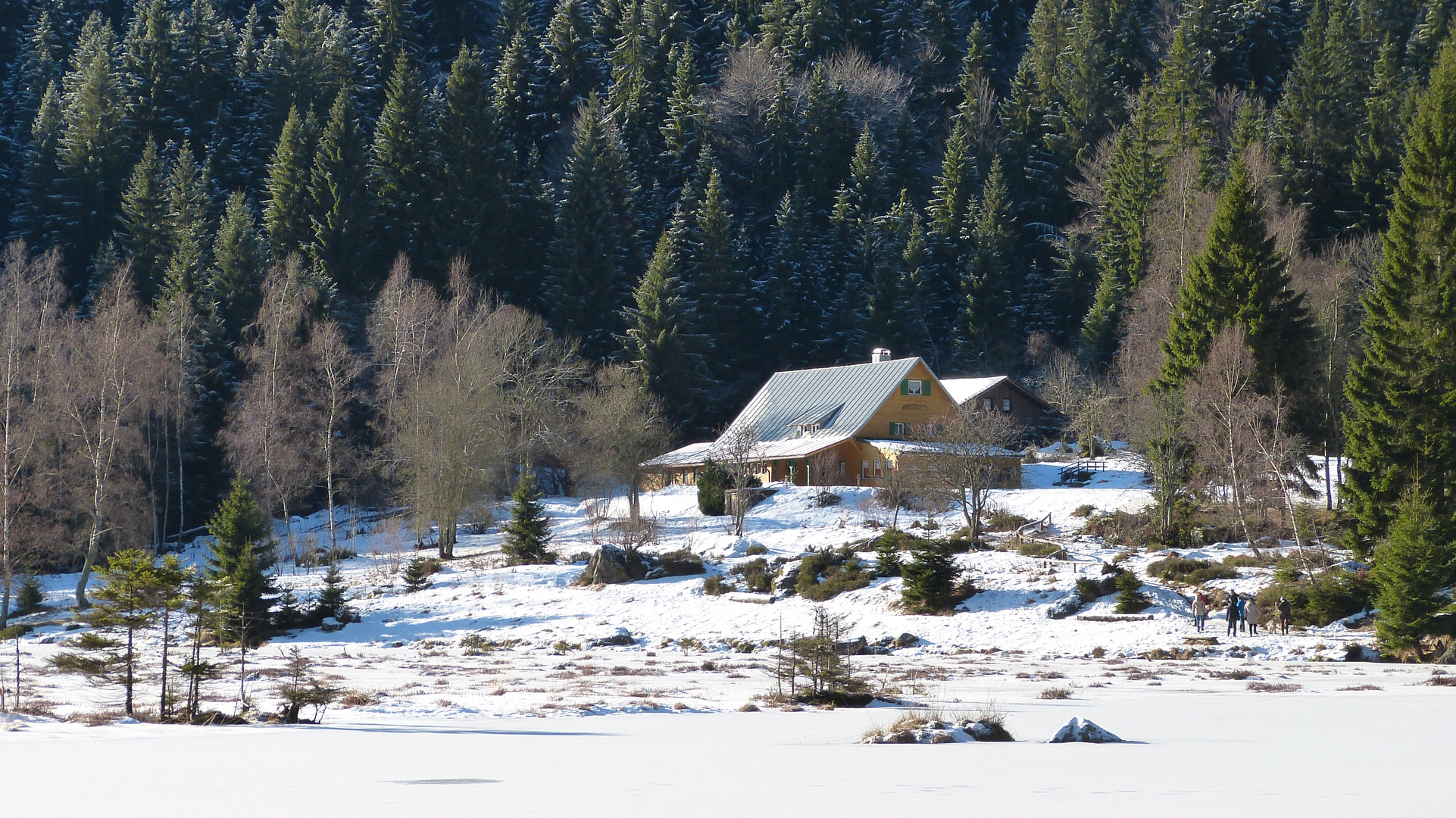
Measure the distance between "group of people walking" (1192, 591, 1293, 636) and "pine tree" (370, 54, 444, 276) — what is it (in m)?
53.9

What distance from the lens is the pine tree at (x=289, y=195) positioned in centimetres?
6994

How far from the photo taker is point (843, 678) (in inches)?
706

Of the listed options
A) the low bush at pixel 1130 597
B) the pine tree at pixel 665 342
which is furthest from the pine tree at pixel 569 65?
the low bush at pixel 1130 597

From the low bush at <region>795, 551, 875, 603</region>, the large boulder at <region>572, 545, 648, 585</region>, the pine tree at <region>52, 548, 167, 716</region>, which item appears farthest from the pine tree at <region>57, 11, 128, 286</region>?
the pine tree at <region>52, 548, 167, 716</region>

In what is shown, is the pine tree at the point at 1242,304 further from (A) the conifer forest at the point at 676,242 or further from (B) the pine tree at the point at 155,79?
(B) the pine tree at the point at 155,79

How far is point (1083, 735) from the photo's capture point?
508 inches

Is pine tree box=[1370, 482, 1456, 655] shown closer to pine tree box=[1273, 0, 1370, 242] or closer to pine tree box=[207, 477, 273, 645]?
pine tree box=[207, 477, 273, 645]

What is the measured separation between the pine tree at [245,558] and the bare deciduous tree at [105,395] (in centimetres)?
587

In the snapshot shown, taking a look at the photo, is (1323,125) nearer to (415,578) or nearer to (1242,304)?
(1242,304)

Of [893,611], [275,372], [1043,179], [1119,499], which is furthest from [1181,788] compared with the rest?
[1043,179]

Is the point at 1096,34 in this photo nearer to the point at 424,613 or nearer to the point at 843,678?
the point at 424,613

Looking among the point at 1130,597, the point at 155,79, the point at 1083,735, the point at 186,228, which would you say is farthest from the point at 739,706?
the point at 155,79

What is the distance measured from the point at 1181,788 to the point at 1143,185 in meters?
62.2

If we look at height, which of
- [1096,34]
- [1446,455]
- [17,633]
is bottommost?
[17,633]
